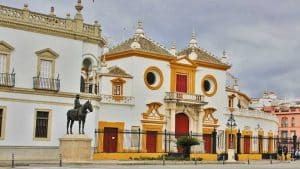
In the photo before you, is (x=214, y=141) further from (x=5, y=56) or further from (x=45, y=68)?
(x=5, y=56)

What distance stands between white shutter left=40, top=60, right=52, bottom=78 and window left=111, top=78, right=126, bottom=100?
841cm

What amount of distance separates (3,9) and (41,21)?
2443 mm

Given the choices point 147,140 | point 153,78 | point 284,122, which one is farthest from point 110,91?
point 284,122

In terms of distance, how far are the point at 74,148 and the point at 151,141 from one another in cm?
1437

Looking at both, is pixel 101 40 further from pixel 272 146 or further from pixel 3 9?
pixel 272 146

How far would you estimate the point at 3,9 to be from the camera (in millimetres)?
29906

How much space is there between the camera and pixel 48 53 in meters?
31.9

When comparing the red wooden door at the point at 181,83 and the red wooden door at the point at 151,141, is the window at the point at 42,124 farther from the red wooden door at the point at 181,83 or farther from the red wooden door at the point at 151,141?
the red wooden door at the point at 181,83

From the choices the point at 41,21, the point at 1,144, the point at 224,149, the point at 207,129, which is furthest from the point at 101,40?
the point at 224,149

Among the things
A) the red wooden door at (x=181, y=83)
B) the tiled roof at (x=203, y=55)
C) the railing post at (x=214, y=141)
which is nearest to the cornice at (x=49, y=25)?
the red wooden door at (x=181, y=83)

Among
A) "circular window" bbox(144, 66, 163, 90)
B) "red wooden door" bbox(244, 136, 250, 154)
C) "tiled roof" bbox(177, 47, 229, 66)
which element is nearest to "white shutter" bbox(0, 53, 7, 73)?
"circular window" bbox(144, 66, 163, 90)

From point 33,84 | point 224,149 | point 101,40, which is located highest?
point 101,40

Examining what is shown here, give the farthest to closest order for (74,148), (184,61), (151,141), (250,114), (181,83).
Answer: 1. (250,114)
2. (184,61)
3. (181,83)
4. (151,141)
5. (74,148)

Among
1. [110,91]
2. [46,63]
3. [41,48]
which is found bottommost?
[110,91]
